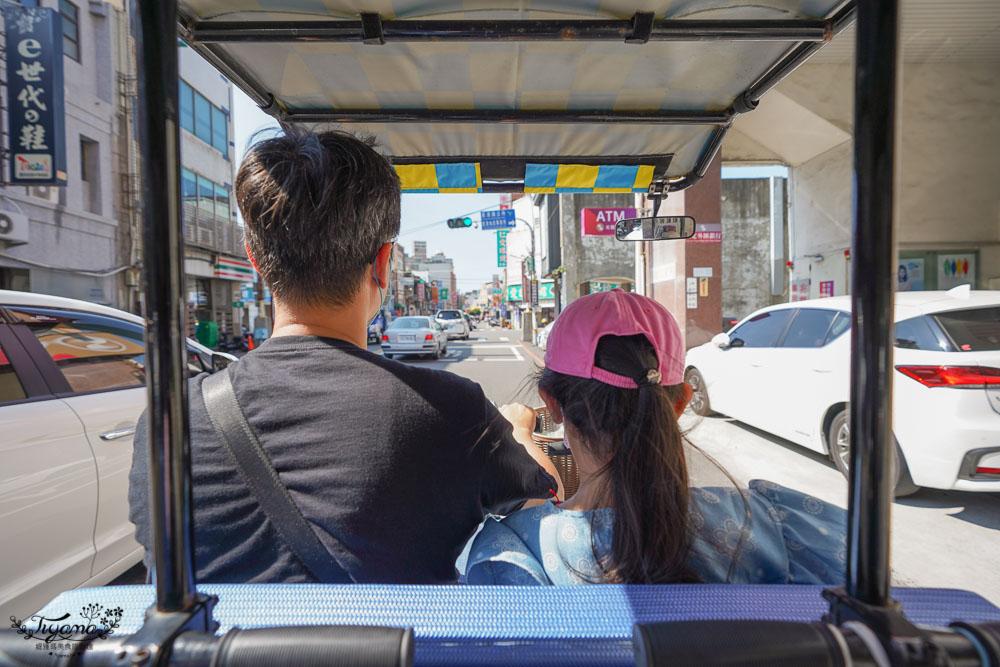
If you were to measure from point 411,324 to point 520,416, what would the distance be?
50.6 feet

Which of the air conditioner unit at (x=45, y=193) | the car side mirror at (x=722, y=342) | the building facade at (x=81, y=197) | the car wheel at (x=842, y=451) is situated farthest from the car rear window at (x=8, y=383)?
the air conditioner unit at (x=45, y=193)

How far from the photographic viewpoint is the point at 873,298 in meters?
0.61

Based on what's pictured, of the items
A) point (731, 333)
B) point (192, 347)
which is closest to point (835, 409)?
point (731, 333)

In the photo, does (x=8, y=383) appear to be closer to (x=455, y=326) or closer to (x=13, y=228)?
(x=13, y=228)

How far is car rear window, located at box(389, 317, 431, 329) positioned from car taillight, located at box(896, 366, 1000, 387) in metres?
14.2

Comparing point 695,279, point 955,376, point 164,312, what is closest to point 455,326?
point 695,279

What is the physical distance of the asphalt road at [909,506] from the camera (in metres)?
2.86

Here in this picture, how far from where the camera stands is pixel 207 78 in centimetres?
2048

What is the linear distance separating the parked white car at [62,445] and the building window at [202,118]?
21182 mm

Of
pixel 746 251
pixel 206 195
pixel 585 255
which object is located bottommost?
pixel 746 251

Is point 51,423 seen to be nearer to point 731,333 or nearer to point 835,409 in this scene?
point 835,409

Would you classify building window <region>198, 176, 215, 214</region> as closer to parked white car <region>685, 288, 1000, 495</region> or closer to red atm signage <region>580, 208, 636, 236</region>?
red atm signage <region>580, 208, 636, 236</region>

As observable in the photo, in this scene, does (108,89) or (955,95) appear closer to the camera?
(955,95)

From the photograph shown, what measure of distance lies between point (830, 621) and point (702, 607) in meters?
0.16
